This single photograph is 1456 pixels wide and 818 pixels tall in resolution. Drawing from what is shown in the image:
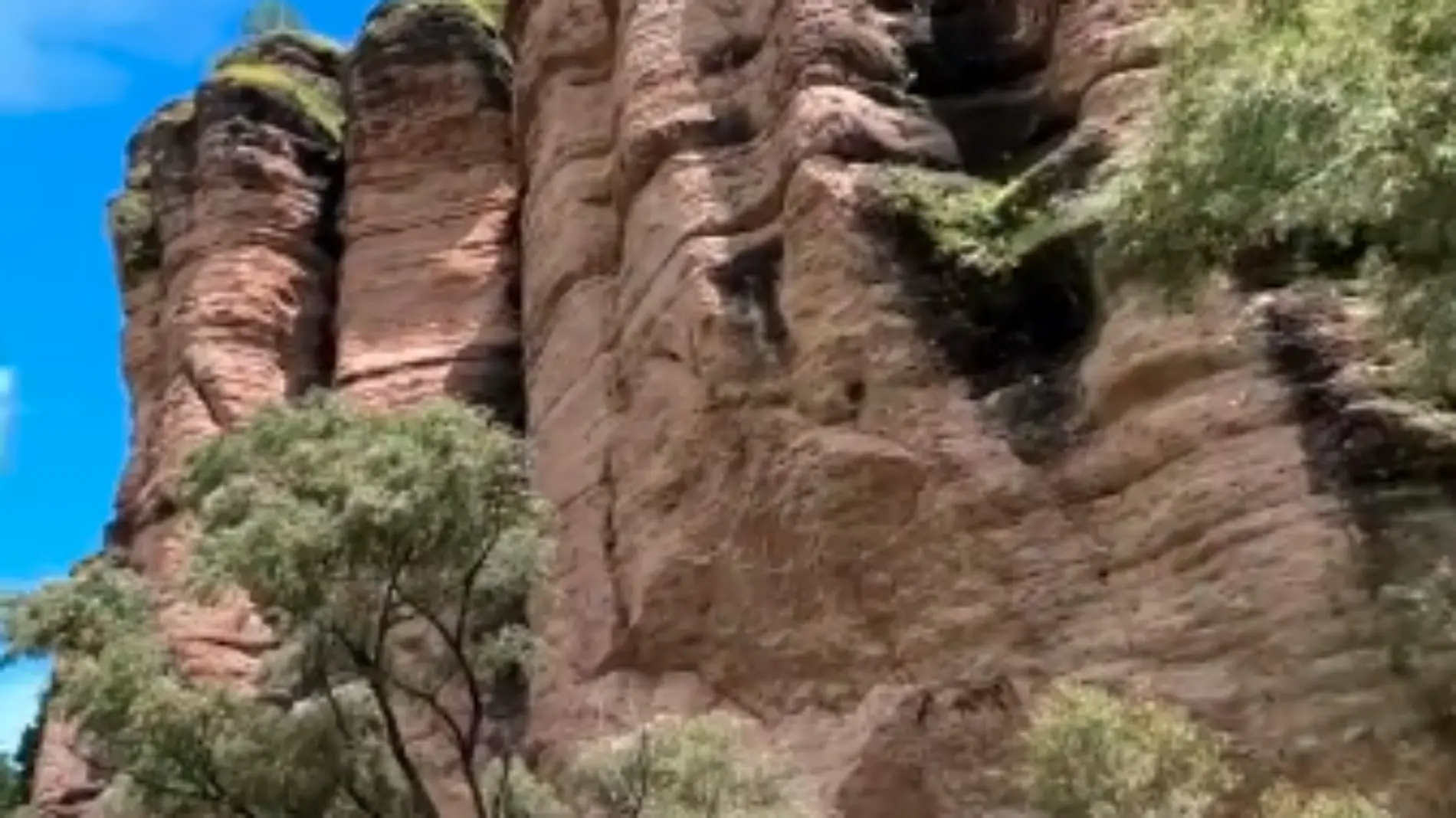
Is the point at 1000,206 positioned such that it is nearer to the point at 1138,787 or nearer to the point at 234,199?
the point at 1138,787

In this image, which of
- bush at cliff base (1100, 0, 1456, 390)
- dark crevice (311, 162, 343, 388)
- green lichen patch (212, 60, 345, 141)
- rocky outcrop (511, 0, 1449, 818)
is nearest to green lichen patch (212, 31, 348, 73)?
green lichen patch (212, 60, 345, 141)

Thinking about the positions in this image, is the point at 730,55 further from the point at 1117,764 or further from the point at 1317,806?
the point at 1317,806

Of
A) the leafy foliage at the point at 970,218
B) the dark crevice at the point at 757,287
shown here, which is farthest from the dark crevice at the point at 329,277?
the leafy foliage at the point at 970,218

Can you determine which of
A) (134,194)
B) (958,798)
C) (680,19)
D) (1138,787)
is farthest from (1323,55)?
(134,194)

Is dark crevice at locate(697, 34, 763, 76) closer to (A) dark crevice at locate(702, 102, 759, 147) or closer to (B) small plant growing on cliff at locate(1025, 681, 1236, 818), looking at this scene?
(A) dark crevice at locate(702, 102, 759, 147)

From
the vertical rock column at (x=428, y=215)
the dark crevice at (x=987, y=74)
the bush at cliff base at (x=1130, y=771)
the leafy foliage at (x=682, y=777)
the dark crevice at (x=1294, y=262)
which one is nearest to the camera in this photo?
the bush at cliff base at (x=1130, y=771)

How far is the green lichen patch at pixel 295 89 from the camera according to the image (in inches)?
1468

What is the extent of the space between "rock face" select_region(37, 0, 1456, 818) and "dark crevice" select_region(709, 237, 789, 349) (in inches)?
1.5

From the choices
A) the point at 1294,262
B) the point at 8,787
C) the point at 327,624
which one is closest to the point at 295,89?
the point at 8,787

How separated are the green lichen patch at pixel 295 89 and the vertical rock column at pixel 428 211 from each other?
1919 mm

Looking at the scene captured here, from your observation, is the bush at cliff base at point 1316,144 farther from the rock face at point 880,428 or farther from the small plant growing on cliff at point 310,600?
the small plant growing on cliff at point 310,600

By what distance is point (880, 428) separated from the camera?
21.2m

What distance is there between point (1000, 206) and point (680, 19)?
6.07 m

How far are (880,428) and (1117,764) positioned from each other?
6.16m
